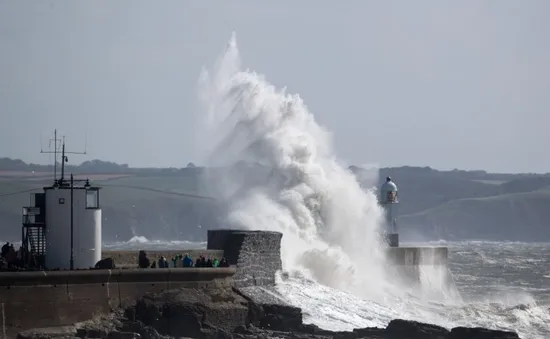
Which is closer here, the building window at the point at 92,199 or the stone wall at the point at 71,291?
the stone wall at the point at 71,291

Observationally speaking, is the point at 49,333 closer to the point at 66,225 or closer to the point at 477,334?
the point at 66,225

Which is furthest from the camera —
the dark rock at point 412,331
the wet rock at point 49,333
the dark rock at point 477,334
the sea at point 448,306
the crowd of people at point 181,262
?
the sea at point 448,306

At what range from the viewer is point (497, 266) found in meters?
67.4

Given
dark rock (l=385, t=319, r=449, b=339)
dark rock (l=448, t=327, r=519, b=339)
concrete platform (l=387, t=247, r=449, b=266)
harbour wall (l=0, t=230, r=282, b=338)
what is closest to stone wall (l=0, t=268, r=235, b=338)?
harbour wall (l=0, t=230, r=282, b=338)

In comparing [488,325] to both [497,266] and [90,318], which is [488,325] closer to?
[90,318]

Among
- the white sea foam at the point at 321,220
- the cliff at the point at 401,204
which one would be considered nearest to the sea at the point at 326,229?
the white sea foam at the point at 321,220

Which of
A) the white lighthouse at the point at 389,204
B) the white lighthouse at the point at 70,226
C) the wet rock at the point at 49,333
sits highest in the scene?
the white lighthouse at the point at 389,204

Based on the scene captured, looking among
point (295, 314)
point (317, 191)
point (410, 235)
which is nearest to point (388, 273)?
point (317, 191)

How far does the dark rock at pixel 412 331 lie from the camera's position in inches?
917

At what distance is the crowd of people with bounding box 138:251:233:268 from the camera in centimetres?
2430

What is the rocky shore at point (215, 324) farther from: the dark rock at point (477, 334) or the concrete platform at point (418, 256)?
the concrete platform at point (418, 256)

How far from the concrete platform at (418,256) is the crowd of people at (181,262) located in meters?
13.3

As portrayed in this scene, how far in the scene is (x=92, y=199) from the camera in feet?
75.5

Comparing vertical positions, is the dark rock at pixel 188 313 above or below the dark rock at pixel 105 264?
below
